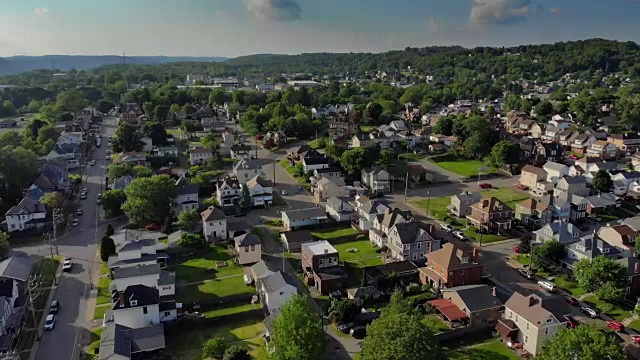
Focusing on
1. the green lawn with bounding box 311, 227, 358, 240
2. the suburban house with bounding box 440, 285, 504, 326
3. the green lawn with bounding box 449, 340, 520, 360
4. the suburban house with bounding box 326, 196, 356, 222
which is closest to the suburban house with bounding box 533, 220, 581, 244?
the suburban house with bounding box 440, 285, 504, 326

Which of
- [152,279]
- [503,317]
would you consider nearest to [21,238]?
[152,279]

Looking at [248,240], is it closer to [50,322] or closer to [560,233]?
[50,322]

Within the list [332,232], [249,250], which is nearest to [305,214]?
[332,232]

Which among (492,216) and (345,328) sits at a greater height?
(492,216)

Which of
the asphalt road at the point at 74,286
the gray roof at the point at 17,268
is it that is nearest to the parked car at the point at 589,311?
the asphalt road at the point at 74,286

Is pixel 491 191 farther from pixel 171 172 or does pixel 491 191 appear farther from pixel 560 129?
pixel 171 172

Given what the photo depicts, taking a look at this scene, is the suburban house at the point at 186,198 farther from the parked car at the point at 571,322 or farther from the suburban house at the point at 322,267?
the parked car at the point at 571,322

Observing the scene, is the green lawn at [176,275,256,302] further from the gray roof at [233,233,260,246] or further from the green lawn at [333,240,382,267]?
the green lawn at [333,240,382,267]
